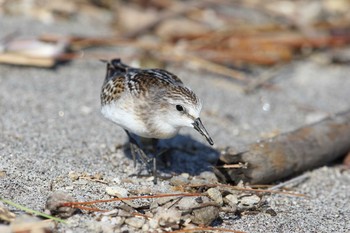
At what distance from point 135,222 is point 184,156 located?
1.45m

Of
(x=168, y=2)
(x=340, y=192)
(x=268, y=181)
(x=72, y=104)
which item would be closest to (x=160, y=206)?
(x=268, y=181)

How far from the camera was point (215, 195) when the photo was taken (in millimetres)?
3893

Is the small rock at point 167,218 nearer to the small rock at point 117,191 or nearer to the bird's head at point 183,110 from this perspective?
the small rock at point 117,191

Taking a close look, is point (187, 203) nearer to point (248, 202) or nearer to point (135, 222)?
point (135, 222)

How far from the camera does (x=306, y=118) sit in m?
6.02

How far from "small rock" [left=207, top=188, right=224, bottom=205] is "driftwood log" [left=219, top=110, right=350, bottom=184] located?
1.10 ft

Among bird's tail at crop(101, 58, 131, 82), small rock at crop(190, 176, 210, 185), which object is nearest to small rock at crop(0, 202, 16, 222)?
small rock at crop(190, 176, 210, 185)

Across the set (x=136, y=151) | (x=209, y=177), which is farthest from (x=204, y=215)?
(x=136, y=151)

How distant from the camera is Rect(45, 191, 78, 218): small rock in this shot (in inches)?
136

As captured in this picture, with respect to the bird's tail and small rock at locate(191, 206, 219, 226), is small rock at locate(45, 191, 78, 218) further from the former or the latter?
the bird's tail

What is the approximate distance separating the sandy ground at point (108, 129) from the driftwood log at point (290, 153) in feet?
0.52

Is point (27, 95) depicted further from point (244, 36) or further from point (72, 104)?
point (244, 36)

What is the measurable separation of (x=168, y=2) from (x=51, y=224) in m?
4.86

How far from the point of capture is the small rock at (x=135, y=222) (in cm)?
351
